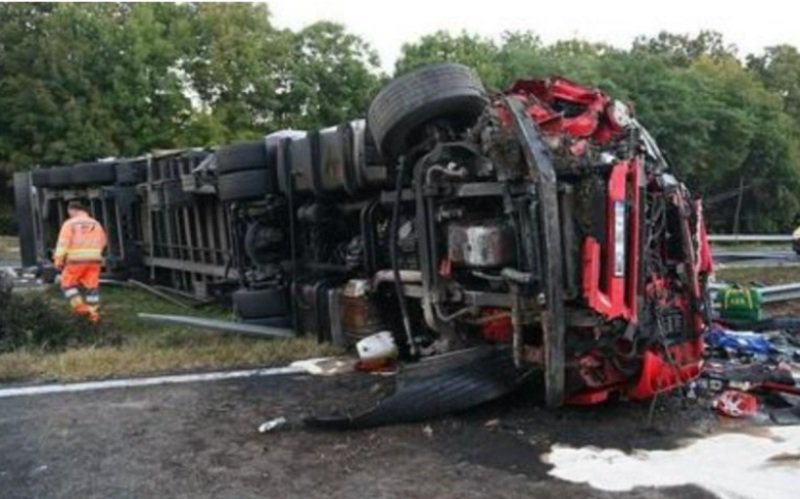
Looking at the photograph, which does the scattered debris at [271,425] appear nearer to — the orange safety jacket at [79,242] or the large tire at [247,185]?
the large tire at [247,185]

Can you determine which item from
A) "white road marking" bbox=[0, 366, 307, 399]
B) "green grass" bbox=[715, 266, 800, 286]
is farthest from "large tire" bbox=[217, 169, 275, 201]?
Answer: "green grass" bbox=[715, 266, 800, 286]

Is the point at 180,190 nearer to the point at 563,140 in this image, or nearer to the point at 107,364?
the point at 107,364

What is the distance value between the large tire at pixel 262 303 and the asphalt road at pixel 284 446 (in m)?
1.81

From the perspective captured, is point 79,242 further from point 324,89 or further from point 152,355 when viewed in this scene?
point 324,89

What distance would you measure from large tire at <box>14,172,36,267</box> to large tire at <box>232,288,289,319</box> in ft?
21.8

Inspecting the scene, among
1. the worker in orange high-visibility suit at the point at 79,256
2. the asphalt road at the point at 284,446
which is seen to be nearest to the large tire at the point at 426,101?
the asphalt road at the point at 284,446

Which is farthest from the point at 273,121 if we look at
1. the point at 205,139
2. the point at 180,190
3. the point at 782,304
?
the point at 782,304

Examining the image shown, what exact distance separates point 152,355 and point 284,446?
250 centimetres

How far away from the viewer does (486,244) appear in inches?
186

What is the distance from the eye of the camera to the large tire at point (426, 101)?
5367mm

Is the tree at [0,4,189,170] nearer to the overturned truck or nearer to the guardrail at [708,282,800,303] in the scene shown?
the overturned truck

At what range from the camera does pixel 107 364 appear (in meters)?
6.44

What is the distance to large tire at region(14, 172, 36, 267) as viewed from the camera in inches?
509

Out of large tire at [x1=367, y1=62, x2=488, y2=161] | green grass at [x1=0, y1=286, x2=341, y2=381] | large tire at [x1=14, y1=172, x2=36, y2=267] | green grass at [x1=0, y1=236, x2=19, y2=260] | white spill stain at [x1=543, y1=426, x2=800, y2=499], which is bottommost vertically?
white spill stain at [x1=543, y1=426, x2=800, y2=499]
